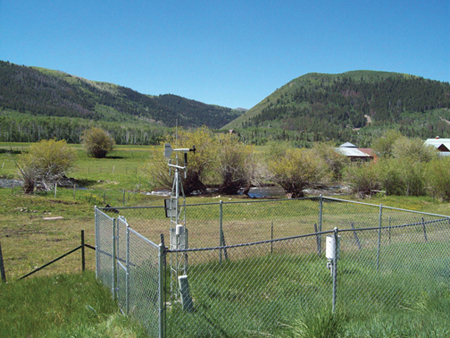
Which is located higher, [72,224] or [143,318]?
[143,318]

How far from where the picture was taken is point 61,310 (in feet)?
21.0

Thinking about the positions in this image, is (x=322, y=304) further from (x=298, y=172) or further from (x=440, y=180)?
(x=440, y=180)

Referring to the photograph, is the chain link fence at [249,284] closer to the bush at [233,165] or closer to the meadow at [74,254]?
the meadow at [74,254]

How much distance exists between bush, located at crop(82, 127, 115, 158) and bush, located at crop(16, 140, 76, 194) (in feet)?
118

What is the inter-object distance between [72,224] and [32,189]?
488 inches

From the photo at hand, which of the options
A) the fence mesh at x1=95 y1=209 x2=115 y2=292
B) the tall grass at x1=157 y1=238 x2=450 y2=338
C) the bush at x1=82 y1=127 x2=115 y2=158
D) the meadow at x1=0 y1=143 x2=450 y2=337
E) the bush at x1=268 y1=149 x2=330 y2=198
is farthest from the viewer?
the bush at x1=82 y1=127 x2=115 y2=158

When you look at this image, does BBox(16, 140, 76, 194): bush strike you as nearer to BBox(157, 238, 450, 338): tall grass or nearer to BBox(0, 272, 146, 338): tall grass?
BBox(0, 272, 146, 338): tall grass

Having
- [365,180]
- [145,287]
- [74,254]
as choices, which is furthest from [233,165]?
[145,287]

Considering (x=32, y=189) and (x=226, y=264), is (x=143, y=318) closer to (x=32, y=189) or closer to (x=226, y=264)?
(x=226, y=264)

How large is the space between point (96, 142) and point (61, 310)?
69453 millimetres

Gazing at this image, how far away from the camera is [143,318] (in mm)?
5148

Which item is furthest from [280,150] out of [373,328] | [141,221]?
[373,328]

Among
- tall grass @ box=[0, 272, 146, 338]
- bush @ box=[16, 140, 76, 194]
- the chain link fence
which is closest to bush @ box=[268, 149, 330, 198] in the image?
bush @ box=[16, 140, 76, 194]

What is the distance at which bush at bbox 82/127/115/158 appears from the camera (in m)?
70.1
